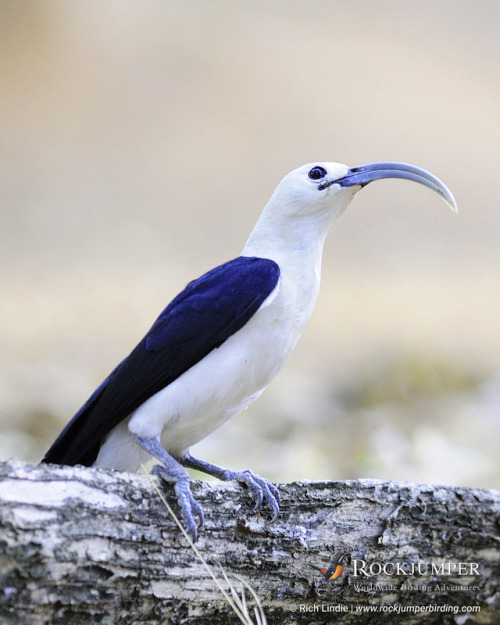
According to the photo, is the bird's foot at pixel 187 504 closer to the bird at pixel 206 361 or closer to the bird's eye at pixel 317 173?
the bird at pixel 206 361

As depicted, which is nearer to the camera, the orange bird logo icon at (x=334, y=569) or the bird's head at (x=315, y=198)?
the orange bird logo icon at (x=334, y=569)

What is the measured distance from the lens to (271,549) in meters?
2.89

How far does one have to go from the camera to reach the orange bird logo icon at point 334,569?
289cm

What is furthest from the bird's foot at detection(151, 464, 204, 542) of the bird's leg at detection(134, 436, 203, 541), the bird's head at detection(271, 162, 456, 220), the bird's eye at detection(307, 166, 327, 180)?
the bird's eye at detection(307, 166, 327, 180)

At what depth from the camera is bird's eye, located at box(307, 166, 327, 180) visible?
3.55 m

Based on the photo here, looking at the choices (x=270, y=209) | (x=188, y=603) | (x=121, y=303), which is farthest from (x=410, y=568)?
(x=121, y=303)

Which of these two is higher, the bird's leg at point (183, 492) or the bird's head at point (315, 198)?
the bird's head at point (315, 198)

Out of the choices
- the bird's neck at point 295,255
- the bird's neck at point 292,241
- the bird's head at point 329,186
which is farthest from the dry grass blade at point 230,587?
the bird's head at point 329,186

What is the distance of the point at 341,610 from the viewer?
2939 mm

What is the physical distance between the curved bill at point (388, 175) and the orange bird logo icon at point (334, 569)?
4.88ft

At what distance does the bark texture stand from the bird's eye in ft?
4.27

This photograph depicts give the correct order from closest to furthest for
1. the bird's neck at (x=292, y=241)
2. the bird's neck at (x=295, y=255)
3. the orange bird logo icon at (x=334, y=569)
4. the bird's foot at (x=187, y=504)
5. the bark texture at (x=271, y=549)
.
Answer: the bark texture at (x=271, y=549)
the bird's foot at (x=187, y=504)
the orange bird logo icon at (x=334, y=569)
the bird's neck at (x=295, y=255)
the bird's neck at (x=292, y=241)

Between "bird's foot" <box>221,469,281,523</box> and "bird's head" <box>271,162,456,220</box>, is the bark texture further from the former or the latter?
"bird's head" <box>271,162,456,220</box>

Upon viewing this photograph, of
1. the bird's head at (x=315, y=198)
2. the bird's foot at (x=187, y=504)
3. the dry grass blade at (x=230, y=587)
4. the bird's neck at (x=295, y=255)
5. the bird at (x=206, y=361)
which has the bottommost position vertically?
the dry grass blade at (x=230, y=587)
